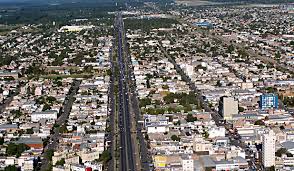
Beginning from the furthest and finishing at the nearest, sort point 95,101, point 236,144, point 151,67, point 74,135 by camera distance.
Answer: point 151,67 < point 95,101 < point 74,135 < point 236,144

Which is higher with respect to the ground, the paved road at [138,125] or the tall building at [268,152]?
the tall building at [268,152]

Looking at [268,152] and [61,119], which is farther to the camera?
[61,119]

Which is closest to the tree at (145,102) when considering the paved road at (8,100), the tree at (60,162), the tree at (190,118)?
the tree at (190,118)

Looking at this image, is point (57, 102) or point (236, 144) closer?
point (236, 144)

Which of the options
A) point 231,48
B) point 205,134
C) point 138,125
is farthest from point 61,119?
point 231,48

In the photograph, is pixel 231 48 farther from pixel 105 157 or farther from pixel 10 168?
pixel 10 168

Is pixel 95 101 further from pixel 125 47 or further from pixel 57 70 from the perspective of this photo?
pixel 125 47

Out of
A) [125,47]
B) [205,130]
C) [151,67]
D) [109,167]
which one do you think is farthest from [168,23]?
[109,167]

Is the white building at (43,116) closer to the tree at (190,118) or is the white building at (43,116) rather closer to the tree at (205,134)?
A: the tree at (190,118)

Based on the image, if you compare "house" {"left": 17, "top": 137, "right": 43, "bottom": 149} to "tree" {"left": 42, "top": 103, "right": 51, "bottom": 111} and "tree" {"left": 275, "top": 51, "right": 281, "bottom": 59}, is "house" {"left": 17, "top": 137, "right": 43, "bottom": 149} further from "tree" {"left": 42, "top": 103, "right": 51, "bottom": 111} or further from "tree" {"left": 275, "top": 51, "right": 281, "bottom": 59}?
"tree" {"left": 275, "top": 51, "right": 281, "bottom": 59}
